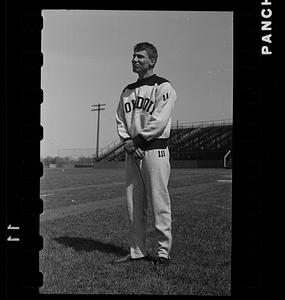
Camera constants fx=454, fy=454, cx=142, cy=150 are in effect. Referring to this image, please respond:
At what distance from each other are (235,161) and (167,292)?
800 millimetres

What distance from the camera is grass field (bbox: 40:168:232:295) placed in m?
2.52

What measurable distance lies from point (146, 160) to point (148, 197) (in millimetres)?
218

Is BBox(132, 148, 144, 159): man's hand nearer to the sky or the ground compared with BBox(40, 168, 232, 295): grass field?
nearer to the sky

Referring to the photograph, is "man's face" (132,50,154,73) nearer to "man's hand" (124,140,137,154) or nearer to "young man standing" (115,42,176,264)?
"young man standing" (115,42,176,264)

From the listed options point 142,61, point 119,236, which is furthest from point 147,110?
point 119,236

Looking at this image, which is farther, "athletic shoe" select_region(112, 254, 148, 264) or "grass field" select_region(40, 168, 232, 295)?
"athletic shoe" select_region(112, 254, 148, 264)

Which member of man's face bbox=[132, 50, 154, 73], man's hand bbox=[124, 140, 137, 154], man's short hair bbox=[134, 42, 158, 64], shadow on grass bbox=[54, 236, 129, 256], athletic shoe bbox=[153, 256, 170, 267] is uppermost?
man's short hair bbox=[134, 42, 158, 64]

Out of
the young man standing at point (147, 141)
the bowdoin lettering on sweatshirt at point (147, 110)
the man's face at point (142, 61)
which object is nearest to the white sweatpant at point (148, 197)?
the young man standing at point (147, 141)

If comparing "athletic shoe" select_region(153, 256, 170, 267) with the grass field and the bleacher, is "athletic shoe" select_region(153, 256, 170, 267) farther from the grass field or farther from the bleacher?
the bleacher

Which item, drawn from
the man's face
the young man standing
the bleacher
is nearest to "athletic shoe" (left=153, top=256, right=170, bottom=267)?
the young man standing

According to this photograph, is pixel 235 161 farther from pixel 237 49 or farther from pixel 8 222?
pixel 8 222

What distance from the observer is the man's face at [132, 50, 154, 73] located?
102 inches

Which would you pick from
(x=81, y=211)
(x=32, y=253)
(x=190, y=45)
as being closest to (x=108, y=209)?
(x=81, y=211)

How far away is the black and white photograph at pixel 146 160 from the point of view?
2527 millimetres
